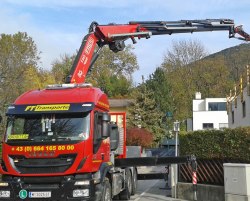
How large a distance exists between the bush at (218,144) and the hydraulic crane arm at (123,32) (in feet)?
13.6

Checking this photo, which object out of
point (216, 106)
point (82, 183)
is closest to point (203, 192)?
point (82, 183)

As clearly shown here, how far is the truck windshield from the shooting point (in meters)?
11.1

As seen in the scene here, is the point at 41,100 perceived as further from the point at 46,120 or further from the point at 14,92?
the point at 14,92

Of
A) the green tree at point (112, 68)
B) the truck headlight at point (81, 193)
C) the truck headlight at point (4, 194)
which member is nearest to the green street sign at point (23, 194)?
the truck headlight at point (4, 194)

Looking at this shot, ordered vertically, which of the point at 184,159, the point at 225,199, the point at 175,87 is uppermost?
the point at 175,87

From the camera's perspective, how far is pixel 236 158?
14.7m

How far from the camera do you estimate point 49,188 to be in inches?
425

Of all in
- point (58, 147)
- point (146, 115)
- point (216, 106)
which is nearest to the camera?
point (58, 147)

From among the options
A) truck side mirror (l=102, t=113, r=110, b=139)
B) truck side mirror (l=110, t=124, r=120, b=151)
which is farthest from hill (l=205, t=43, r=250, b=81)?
truck side mirror (l=102, t=113, r=110, b=139)

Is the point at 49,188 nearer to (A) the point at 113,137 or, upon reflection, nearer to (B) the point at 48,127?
(B) the point at 48,127

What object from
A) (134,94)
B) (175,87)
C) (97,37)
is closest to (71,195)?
(97,37)

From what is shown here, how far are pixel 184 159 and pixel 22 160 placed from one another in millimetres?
6014

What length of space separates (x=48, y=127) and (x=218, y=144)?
642 centimetres

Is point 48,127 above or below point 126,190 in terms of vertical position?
above
